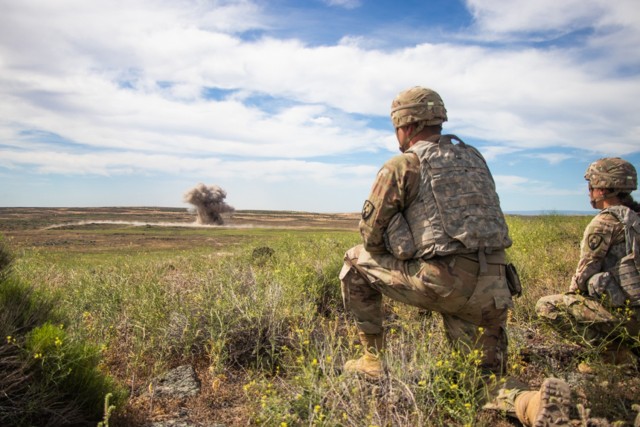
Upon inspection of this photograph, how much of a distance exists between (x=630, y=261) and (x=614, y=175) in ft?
2.54

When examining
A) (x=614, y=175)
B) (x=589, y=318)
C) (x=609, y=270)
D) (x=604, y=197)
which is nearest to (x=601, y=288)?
(x=609, y=270)

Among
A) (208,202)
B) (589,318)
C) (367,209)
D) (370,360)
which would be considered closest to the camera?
(367,209)

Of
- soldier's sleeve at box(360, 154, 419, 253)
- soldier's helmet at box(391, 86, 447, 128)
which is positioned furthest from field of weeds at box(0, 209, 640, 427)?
soldier's helmet at box(391, 86, 447, 128)

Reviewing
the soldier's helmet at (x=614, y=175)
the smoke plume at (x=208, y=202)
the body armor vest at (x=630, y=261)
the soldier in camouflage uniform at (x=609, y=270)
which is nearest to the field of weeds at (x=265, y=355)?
the soldier in camouflage uniform at (x=609, y=270)

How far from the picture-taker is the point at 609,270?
12.6 ft

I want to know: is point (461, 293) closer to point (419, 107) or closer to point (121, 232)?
point (419, 107)

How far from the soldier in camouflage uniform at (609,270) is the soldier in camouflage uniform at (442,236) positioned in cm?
103

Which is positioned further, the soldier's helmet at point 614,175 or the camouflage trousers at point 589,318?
the soldier's helmet at point 614,175

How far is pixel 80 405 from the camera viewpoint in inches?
114

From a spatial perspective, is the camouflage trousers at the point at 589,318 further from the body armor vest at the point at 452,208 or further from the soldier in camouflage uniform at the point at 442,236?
the body armor vest at the point at 452,208

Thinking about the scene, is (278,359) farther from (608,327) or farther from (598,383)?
(608,327)

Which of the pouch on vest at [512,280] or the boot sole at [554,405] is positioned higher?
the pouch on vest at [512,280]

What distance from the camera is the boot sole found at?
96.5 inches

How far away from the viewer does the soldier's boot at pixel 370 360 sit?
340 centimetres
